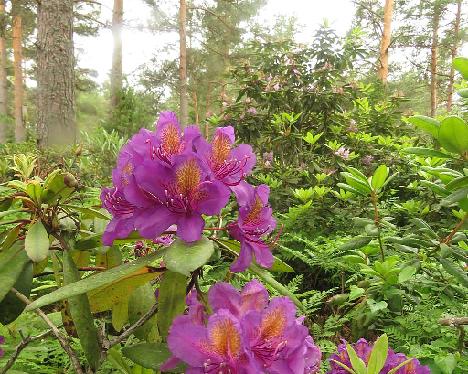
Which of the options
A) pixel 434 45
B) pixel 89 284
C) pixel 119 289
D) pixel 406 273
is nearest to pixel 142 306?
pixel 119 289

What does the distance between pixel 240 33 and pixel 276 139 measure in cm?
1364

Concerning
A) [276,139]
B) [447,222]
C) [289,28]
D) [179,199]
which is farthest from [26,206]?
[289,28]

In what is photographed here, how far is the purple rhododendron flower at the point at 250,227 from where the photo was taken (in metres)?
0.80

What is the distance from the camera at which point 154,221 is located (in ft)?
2.50

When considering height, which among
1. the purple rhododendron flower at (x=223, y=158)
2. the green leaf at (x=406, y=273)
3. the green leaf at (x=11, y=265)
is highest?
the purple rhododendron flower at (x=223, y=158)

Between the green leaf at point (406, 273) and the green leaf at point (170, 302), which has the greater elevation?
the green leaf at point (170, 302)

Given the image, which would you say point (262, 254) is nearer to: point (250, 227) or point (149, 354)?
point (250, 227)

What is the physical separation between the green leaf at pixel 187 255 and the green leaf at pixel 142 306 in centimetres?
26

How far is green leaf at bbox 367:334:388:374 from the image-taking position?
2.70ft

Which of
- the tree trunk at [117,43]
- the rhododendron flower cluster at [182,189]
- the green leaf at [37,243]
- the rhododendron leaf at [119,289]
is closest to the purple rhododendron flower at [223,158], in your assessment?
the rhododendron flower cluster at [182,189]

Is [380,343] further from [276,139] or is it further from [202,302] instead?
[276,139]

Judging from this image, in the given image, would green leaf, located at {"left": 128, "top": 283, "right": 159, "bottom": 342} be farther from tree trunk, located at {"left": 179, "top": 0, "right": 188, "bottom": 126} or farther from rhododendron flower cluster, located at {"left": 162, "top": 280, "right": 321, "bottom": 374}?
tree trunk, located at {"left": 179, "top": 0, "right": 188, "bottom": 126}

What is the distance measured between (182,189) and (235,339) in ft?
0.88

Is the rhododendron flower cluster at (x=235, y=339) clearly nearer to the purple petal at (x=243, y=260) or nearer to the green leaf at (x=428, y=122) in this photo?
the purple petal at (x=243, y=260)
